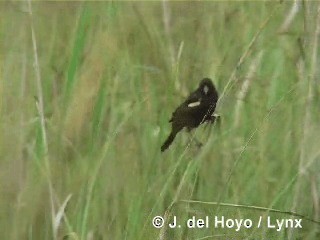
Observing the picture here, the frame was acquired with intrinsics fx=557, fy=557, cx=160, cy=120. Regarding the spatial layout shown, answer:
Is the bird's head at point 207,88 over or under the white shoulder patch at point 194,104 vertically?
over

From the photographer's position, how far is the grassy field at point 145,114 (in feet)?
2.72

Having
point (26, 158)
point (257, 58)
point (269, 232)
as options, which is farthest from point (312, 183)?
point (26, 158)

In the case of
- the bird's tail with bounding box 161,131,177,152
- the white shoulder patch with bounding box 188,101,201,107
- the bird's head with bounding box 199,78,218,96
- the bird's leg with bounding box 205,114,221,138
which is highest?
the bird's head with bounding box 199,78,218,96

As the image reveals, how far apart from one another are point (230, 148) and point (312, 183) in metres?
0.14

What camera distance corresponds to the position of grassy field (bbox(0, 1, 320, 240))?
829mm

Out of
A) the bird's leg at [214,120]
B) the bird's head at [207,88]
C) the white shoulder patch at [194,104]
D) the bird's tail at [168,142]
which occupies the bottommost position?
the bird's tail at [168,142]

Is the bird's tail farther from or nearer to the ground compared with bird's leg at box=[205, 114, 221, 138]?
nearer to the ground

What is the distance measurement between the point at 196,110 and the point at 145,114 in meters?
0.08

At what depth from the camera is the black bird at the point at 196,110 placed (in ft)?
2.75

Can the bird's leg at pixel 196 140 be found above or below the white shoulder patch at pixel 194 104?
below

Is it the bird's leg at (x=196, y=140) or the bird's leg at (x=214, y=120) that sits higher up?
the bird's leg at (x=214, y=120)

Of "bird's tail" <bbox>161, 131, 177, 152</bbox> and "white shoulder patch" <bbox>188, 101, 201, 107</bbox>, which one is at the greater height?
"white shoulder patch" <bbox>188, 101, 201, 107</bbox>

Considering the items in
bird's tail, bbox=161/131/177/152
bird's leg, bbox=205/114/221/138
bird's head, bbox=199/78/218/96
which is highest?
bird's head, bbox=199/78/218/96

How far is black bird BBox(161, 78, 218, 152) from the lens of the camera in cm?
84
